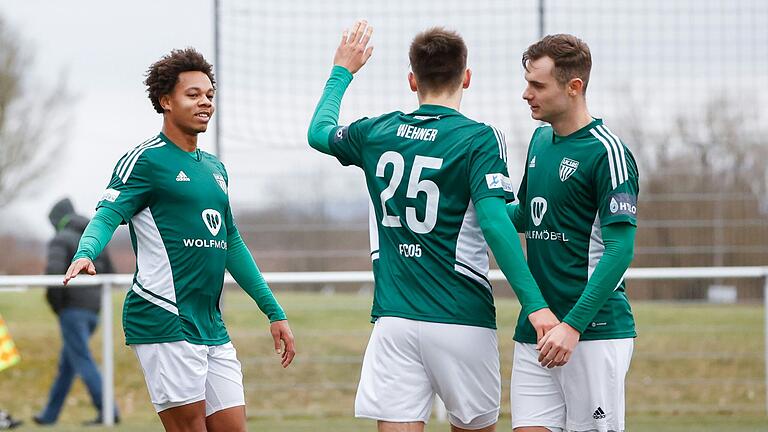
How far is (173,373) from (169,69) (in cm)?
123

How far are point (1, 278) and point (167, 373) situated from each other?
4683mm

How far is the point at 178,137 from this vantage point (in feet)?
15.8

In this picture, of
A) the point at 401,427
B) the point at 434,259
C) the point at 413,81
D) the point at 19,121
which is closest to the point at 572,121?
the point at 413,81

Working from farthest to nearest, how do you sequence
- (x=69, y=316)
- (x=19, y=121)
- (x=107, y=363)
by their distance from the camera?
(x=19, y=121) < (x=69, y=316) < (x=107, y=363)

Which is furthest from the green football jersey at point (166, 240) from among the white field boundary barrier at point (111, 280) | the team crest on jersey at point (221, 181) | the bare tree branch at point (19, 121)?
the bare tree branch at point (19, 121)

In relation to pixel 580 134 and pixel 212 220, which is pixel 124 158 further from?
pixel 580 134

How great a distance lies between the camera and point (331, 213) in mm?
10555

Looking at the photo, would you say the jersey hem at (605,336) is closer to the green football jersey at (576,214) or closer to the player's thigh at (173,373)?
the green football jersey at (576,214)

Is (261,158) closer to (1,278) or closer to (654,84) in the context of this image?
(1,278)

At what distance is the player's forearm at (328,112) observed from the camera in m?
4.44

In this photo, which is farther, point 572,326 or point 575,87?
point 575,87

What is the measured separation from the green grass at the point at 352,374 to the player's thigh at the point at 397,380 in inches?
171

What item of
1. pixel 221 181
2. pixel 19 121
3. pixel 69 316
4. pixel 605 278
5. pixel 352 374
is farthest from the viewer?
pixel 19 121

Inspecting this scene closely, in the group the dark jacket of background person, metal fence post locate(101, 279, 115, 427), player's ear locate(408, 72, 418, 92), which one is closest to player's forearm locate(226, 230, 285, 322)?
player's ear locate(408, 72, 418, 92)
